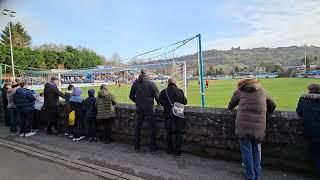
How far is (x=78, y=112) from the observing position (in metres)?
10.4

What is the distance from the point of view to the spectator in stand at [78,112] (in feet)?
33.7

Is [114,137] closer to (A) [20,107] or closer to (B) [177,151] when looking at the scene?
(B) [177,151]

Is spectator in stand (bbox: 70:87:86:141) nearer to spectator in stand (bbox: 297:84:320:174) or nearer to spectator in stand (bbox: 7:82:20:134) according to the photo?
spectator in stand (bbox: 7:82:20:134)

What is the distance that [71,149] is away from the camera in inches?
350

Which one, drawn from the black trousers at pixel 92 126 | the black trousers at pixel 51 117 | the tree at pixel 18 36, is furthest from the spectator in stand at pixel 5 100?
the tree at pixel 18 36

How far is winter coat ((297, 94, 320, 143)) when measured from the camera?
5.59 m

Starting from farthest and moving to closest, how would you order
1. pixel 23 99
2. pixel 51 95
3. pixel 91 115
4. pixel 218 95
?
pixel 218 95, pixel 51 95, pixel 23 99, pixel 91 115

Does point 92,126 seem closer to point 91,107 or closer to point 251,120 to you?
point 91,107

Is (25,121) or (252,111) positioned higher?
(252,111)

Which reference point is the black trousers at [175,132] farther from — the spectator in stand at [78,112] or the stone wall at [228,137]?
the spectator in stand at [78,112]

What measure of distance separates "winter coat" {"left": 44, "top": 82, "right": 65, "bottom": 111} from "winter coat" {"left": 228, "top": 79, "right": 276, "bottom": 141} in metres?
6.88

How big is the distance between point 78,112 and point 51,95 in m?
1.36

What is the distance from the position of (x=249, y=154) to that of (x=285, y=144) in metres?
1.00

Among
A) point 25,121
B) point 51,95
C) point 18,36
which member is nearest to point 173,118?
point 51,95
